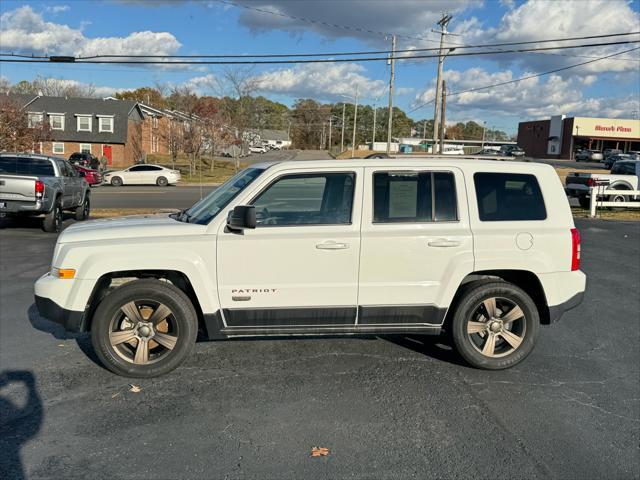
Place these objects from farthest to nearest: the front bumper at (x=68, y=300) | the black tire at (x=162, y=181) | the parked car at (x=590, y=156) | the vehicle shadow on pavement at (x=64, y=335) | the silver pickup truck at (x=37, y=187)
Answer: the parked car at (x=590, y=156) → the black tire at (x=162, y=181) → the silver pickup truck at (x=37, y=187) → the vehicle shadow on pavement at (x=64, y=335) → the front bumper at (x=68, y=300)

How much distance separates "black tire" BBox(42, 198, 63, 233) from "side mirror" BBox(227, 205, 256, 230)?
33.9ft

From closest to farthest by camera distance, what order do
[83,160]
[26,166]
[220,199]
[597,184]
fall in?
[220,199], [26,166], [597,184], [83,160]

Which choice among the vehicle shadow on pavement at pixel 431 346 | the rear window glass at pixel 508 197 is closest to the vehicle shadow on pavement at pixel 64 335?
the vehicle shadow on pavement at pixel 431 346

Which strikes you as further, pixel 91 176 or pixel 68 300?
pixel 91 176

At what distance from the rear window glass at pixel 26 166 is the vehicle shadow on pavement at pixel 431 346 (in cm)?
1111

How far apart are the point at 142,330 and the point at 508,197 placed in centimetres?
344

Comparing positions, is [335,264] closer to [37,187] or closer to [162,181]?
[37,187]

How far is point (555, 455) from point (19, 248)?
425 inches

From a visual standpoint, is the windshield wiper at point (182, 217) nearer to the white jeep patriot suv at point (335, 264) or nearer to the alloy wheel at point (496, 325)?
the white jeep patriot suv at point (335, 264)

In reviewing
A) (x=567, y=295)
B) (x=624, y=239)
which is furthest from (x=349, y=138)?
(x=567, y=295)

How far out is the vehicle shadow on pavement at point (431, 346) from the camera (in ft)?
17.5

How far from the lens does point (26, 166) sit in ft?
44.2

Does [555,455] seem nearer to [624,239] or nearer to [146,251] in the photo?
[146,251]

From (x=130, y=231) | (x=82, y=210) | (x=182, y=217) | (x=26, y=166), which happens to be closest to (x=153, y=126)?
(x=82, y=210)
